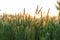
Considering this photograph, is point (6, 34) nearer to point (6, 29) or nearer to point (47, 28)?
point (6, 29)

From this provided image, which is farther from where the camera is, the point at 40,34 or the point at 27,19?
the point at 27,19

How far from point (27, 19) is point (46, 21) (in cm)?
27

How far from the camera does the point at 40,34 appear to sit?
337 cm

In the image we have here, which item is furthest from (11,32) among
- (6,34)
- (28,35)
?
(28,35)

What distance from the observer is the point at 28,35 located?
10.8 feet

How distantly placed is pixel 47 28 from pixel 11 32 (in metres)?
0.49

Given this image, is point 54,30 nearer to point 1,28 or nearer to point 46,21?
point 46,21

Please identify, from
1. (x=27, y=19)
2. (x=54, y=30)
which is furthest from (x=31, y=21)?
(x=54, y=30)

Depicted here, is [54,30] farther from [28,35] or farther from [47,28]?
[28,35]

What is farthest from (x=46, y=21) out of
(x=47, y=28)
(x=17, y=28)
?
(x=17, y=28)

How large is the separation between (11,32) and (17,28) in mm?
104

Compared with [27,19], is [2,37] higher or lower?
lower

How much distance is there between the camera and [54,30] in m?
3.44

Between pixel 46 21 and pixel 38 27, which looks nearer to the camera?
pixel 38 27
